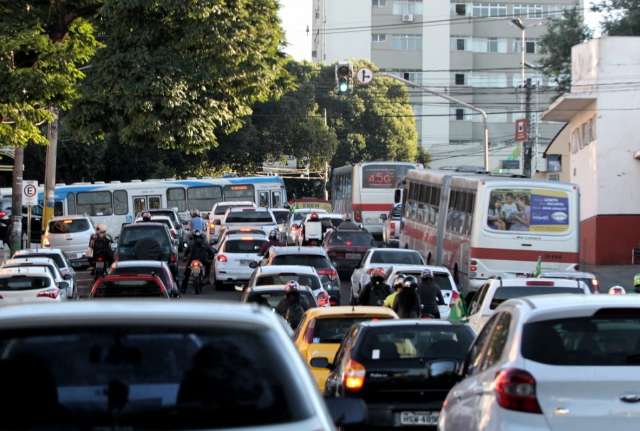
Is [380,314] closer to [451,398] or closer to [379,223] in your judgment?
[451,398]

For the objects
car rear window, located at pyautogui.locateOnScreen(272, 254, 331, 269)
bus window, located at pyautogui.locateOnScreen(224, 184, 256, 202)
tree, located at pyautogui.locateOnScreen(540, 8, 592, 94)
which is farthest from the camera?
tree, located at pyautogui.locateOnScreen(540, 8, 592, 94)

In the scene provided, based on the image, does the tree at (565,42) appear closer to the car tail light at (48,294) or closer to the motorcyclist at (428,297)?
the car tail light at (48,294)

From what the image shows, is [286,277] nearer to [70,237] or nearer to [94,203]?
[70,237]

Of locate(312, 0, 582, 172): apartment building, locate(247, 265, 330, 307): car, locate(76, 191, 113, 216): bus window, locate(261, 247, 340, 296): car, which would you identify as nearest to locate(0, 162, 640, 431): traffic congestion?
locate(247, 265, 330, 307): car

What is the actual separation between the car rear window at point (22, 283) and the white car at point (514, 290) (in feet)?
31.6

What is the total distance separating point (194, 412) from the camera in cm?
504

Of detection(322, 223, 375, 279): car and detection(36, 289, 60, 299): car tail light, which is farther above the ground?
detection(36, 289, 60, 299): car tail light

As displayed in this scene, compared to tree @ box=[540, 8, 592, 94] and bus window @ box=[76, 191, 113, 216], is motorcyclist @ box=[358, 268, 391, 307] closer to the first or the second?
bus window @ box=[76, 191, 113, 216]

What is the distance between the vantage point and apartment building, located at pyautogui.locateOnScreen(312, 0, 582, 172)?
4072 inches

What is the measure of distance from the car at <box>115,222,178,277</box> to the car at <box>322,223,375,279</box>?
5178mm

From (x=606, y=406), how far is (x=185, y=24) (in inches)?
1037

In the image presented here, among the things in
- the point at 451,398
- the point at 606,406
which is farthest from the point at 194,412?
the point at 451,398

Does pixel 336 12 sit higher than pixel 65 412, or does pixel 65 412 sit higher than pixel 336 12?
pixel 336 12

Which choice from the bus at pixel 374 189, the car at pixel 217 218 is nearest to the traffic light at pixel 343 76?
the car at pixel 217 218
